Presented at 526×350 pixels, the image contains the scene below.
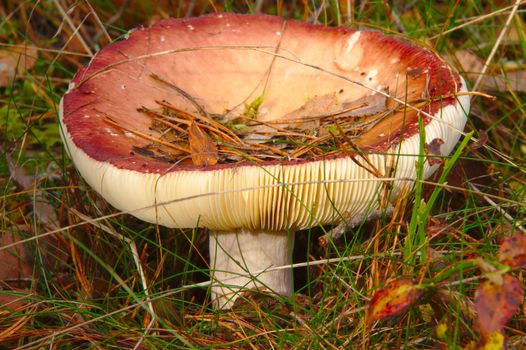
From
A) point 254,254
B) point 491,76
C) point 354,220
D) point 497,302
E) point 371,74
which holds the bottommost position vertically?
point 254,254

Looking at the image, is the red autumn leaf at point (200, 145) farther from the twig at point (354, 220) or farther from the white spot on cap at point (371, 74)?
the white spot on cap at point (371, 74)

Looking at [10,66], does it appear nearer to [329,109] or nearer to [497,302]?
[329,109]

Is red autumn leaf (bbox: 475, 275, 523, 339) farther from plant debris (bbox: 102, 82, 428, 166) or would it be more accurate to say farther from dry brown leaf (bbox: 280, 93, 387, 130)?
dry brown leaf (bbox: 280, 93, 387, 130)

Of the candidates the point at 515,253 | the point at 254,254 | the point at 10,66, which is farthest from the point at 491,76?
the point at 10,66

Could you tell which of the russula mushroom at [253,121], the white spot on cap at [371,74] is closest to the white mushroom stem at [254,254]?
the russula mushroom at [253,121]

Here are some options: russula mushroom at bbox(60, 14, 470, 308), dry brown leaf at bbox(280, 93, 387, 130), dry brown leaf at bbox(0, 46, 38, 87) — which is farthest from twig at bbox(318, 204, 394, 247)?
dry brown leaf at bbox(0, 46, 38, 87)

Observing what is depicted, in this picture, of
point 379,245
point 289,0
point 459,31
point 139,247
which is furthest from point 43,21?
point 379,245
